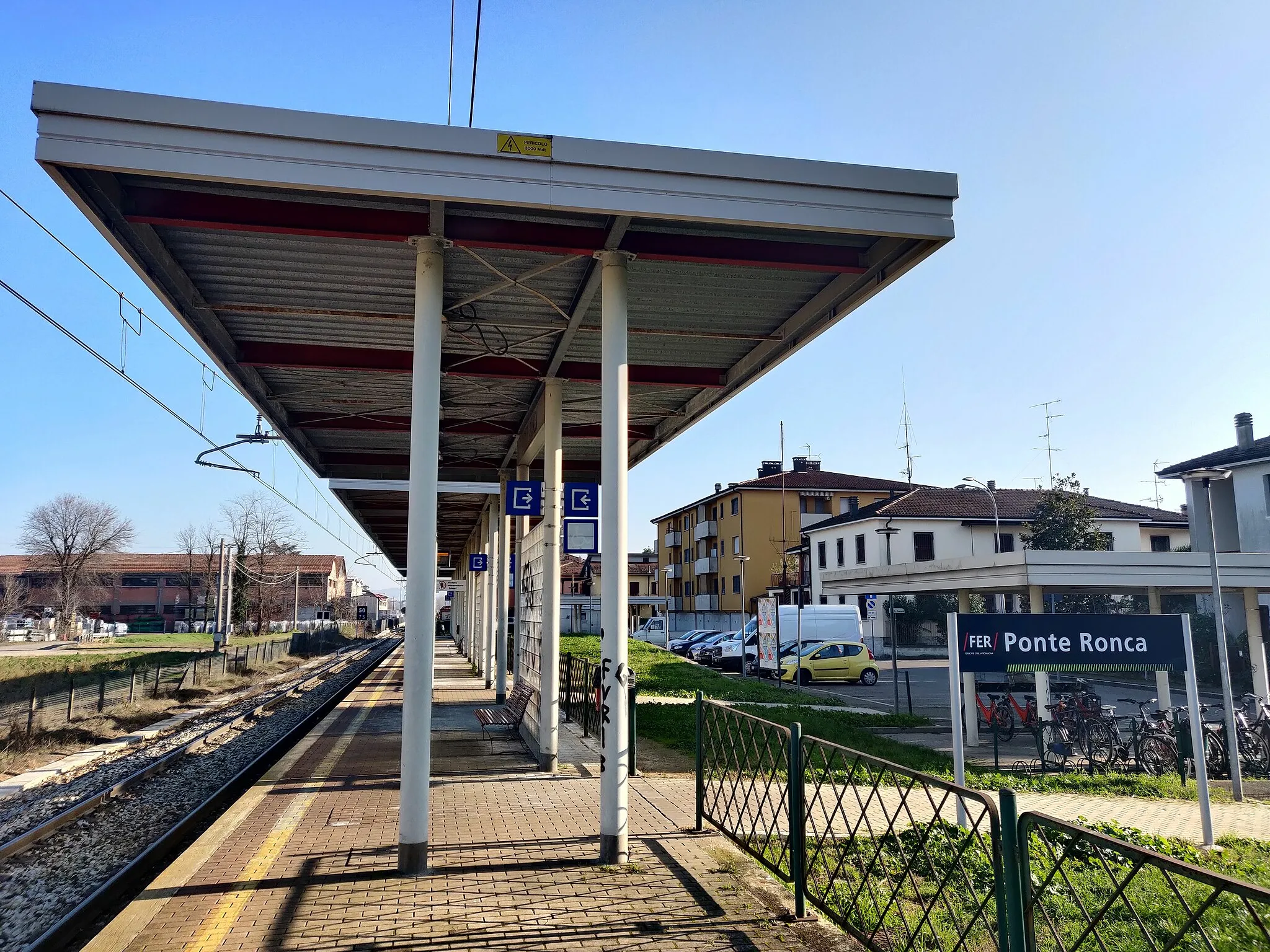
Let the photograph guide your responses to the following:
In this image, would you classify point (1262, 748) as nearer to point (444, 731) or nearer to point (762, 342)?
point (762, 342)

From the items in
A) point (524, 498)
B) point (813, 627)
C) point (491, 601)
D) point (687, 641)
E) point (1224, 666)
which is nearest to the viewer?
point (1224, 666)

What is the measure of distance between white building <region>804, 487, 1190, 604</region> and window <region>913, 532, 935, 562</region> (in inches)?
1.3

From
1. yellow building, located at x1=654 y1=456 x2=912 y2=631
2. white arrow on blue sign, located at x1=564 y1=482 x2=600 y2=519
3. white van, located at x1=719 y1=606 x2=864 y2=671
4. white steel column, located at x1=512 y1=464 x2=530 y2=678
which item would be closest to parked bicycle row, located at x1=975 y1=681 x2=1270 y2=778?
white arrow on blue sign, located at x1=564 y1=482 x2=600 y2=519

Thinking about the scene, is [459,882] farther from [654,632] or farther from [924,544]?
[924,544]

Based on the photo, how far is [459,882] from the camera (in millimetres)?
5828

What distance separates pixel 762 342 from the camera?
9.34 meters

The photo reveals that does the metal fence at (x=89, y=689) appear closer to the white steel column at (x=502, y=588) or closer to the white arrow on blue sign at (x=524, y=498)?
the white steel column at (x=502, y=588)

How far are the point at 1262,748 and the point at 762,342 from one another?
31.8 feet

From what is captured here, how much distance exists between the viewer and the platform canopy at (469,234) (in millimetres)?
5461

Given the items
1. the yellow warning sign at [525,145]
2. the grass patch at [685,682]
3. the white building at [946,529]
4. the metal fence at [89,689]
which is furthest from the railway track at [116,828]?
the white building at [946,529]

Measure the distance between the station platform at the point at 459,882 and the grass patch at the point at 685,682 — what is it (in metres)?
8.41

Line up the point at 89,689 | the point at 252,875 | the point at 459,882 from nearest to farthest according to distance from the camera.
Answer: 1. the point at 459,882
2. the point at 252,875
3. the point at 89,689

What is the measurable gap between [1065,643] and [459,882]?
6493 mm

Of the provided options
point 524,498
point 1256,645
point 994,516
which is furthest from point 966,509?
point 524,498
